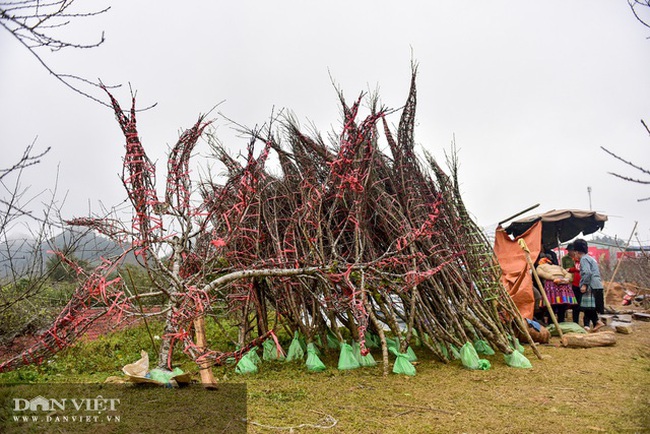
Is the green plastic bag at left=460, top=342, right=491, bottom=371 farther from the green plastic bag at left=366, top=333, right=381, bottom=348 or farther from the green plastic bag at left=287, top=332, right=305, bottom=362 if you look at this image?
the green plastic bag at left=287, top=332, right=305, bottom=362

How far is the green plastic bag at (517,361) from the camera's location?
13.8 ft

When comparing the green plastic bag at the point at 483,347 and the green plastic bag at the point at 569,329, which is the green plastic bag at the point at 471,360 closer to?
the green plastic bag at the point at 483,347

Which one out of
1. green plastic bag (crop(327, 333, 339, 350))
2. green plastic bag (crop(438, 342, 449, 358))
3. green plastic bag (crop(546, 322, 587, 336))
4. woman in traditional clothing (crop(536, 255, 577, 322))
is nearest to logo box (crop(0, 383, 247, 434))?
green plastic bag (crop(327, 333, 339, 350))

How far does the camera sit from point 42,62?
176cm

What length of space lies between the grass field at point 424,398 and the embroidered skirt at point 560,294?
5.10ft

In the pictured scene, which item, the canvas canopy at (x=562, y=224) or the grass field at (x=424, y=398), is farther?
the canvas canopy at (x=562, y=224)

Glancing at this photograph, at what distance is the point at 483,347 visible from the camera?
184 inches

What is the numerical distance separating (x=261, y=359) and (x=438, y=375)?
186cm

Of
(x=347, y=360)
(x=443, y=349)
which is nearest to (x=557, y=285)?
(x=443, y=349)

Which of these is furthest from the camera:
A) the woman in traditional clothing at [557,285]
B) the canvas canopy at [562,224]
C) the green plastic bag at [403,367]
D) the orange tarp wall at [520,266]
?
the canvas canopy at [562,224]

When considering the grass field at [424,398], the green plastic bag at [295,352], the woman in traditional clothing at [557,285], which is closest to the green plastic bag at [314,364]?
the grass field at [424,398]

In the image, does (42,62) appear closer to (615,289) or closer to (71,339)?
(71,339)

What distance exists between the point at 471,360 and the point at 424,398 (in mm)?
1053

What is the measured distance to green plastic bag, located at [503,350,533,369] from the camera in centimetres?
420
